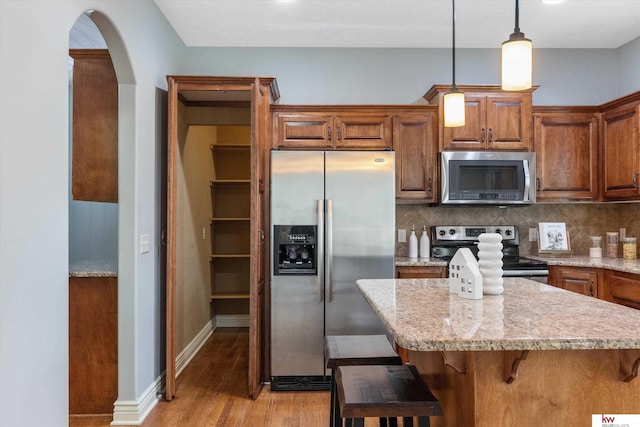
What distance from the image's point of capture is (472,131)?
12.3 ft

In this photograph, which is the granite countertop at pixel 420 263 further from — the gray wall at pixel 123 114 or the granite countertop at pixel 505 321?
the gray wall at pixel 123 114

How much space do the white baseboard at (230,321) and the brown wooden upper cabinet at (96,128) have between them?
263cm

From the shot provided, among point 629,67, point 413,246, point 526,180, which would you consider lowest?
point 413,246

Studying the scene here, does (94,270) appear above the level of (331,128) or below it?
below

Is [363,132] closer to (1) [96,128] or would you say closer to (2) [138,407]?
(1) [96,128]

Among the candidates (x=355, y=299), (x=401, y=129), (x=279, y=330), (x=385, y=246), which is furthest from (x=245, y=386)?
(x=401, y=129)

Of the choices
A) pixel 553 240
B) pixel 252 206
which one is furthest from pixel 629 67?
pixel 252 206

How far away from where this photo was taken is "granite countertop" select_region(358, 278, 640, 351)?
1.27m

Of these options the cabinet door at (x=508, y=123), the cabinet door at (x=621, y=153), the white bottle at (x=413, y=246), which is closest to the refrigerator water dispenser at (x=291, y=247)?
the white bottle at (x=413, y=246)

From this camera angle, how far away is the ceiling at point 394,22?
3232 millimetres

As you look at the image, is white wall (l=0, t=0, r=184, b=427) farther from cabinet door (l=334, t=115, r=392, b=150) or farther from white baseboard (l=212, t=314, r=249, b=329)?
white baseboard (l=212, t=314, r=249, b=329)

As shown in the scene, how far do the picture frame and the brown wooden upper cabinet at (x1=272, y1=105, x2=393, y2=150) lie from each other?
1639mm

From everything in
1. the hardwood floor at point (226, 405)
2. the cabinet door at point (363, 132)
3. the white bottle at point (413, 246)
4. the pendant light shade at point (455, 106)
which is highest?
the cabinet door at point (363, 132)

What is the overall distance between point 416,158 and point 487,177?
625 millimetres
